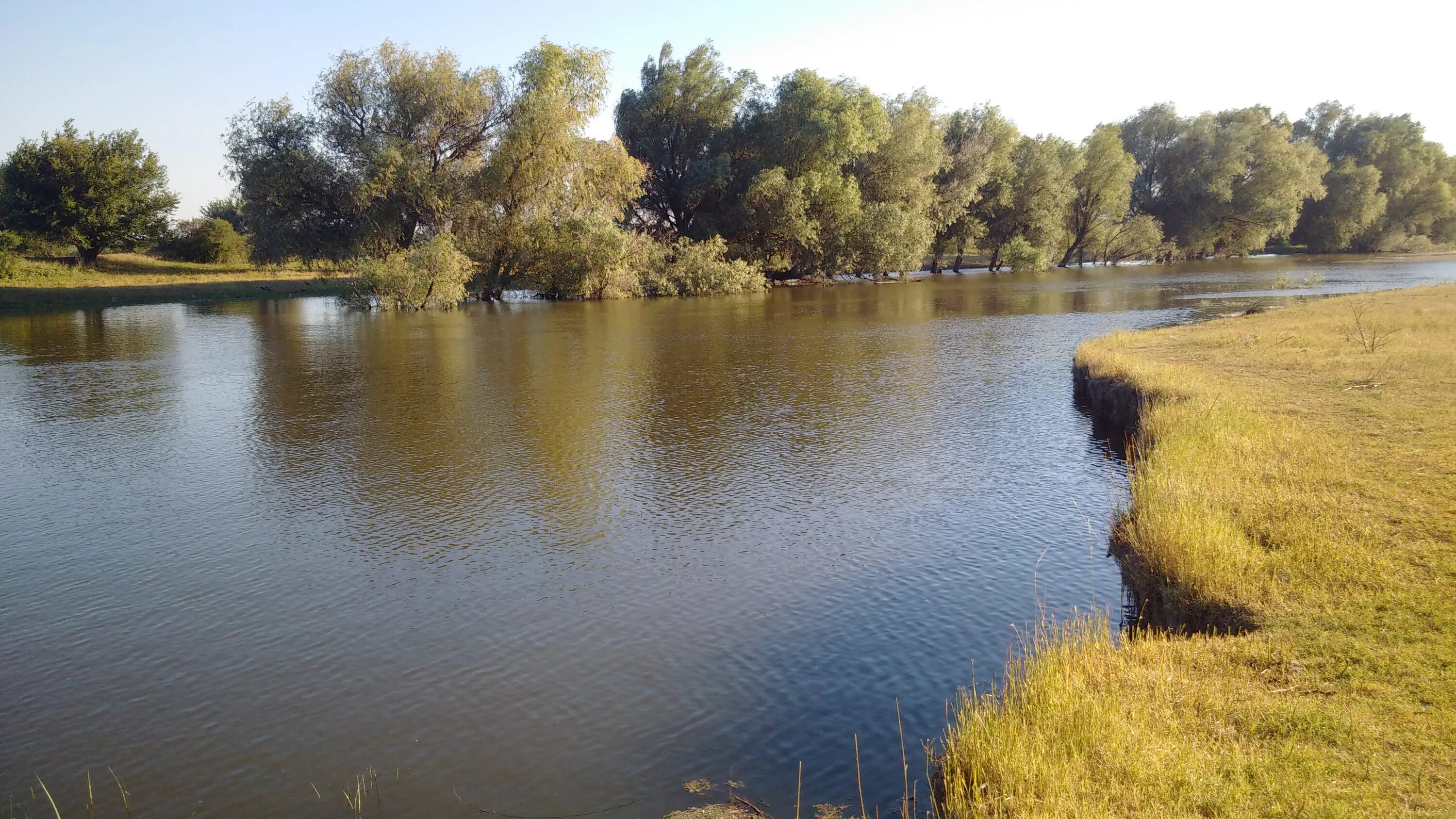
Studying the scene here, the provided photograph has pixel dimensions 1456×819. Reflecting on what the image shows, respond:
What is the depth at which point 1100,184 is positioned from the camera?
273ft

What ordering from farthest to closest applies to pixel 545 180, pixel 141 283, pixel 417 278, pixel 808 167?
pixel 141 283, pixel 808 167, pixel 545 180, pixel 417 278

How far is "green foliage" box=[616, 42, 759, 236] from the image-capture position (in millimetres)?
66625

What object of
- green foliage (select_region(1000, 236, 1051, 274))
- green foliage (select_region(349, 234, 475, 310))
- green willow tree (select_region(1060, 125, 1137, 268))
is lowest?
green foliage (select_region(349, 234, 475, 310))

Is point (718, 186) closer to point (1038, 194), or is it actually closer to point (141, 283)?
point (1038, 194)

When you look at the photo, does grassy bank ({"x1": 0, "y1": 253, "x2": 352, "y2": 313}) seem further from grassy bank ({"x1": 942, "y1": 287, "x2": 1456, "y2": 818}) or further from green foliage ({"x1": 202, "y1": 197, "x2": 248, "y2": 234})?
grassy bank ({"x1": 942, "y1": 287, "x2": 1456, "y2": 818})

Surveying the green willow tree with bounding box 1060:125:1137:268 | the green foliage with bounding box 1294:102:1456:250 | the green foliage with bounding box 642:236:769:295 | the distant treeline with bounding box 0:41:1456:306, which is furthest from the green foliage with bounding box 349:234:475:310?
the green foliage with bounding box 1294:102:1456:250

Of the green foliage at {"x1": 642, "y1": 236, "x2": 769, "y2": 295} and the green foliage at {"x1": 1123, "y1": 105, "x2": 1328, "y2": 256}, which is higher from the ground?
the green foliage at {"x1": 1123, "y1": 105, "x2": 1328, "y2": 256}

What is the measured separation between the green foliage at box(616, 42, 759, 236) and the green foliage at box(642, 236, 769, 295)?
5381 mm

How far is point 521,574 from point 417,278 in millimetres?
41934

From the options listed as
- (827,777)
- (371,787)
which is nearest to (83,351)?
(371,787)

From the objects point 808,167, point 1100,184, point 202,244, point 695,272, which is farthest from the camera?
point 1100,184

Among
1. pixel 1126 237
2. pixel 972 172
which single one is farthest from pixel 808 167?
pixel 1126 237

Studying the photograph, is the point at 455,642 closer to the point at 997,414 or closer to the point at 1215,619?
the point at 1215,619

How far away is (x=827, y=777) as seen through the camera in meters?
6.64
